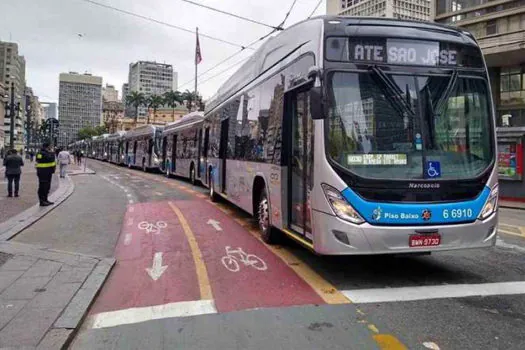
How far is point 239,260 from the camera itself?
802cm

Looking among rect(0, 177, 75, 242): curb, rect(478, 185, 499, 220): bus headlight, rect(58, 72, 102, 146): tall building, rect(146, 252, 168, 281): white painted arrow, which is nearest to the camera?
rect(478, 185, 499, 220): bus headlight

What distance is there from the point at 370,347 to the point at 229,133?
8.84 m

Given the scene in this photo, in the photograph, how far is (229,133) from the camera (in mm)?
12820

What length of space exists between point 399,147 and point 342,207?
1020 millimetres

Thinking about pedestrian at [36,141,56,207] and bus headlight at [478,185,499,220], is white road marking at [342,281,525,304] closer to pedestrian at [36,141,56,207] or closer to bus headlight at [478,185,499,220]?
bus headlight at [478,185,499,220]

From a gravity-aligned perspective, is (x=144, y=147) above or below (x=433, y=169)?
above

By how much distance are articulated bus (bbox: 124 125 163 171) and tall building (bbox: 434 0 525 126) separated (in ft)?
67.9

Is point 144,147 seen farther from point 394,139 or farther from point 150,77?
point 150,77

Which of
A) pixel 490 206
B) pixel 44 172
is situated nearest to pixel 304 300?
pixel 490 206

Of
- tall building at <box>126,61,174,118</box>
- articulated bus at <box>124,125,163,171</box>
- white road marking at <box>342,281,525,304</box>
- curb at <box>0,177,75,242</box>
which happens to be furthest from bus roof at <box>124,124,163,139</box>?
tall building at <box>126,61,174,118</box>

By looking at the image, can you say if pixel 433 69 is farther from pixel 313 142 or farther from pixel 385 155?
pixel 313 142

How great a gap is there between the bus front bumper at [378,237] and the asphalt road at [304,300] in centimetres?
50

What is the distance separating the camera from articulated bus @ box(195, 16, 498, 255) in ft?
20.3

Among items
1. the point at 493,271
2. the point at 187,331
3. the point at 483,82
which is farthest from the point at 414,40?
the point at 187,331
